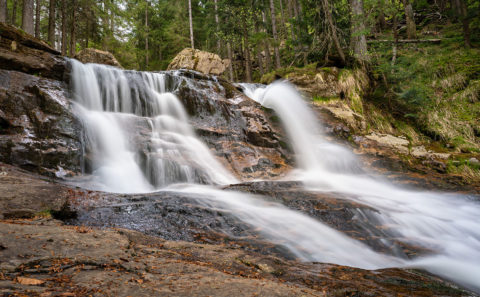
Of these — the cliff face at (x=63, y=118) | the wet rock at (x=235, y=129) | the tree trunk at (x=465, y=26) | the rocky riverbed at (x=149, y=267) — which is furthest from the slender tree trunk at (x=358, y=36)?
the rocky riverbed at (x=149, y=267)

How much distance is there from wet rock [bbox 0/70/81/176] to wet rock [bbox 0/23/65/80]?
0.55m

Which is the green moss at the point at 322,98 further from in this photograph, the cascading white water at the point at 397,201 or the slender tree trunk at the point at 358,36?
the slender tree trunk at the point at 358,36

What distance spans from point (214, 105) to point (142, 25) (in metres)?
21.2

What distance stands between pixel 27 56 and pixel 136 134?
3588 millimetres

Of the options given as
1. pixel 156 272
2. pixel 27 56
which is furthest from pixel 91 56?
pixel 156 272

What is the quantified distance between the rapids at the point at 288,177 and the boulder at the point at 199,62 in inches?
289

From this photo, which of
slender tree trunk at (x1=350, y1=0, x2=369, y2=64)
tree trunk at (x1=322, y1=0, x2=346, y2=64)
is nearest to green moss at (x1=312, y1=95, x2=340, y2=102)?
tree trunk at (x1=322, y1=0, x2=346, y2=64)

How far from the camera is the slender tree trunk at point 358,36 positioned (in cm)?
1183

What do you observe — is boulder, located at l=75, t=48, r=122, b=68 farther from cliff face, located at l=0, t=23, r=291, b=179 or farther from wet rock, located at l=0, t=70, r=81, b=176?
wet rock, located at l=0, t=70, r=81, b=176

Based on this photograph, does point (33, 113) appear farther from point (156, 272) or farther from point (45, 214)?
point (156, 272)

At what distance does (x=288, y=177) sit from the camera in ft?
25.6

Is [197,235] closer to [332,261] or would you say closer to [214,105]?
[332,261]

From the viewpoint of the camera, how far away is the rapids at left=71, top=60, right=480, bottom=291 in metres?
Result: 3.92

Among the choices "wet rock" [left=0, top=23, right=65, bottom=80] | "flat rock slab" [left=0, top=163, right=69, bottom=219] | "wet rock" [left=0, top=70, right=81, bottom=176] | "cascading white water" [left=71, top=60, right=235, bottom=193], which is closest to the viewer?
"flat rock slab" [left=0, top=163, right=69, bottom=219]
